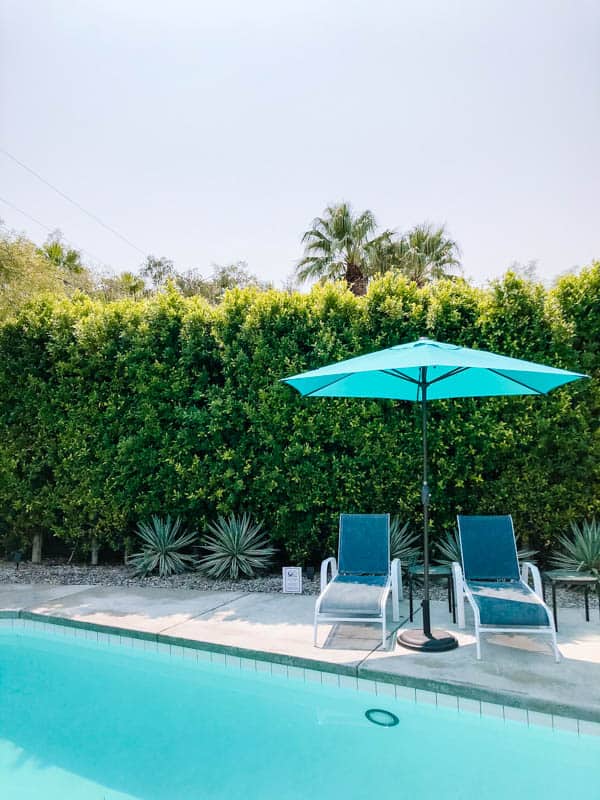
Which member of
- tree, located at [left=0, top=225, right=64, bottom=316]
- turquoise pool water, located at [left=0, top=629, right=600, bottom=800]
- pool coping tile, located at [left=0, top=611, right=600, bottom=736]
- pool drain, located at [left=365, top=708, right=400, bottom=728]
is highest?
tree, located at [left=0, top=225, right=64, bottom=316]

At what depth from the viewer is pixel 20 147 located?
13719 mm

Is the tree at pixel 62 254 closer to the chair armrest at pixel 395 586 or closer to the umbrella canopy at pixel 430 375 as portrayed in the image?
the umbrella canopy at pixel 430 375

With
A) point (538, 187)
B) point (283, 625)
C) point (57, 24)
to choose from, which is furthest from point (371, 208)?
point (283, 625)

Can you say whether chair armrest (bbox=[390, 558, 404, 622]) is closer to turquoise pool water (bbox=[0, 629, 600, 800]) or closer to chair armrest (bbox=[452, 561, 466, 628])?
chair armrest (bbox=[452, 561, 466, 628])

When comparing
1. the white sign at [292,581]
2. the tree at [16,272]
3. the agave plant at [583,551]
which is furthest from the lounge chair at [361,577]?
the tree at [16,272]

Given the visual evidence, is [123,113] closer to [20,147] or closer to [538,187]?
[20,147]

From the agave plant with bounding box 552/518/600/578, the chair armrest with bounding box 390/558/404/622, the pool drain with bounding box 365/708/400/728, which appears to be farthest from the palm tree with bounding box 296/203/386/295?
the pool drain with bounding box 365/708/400/728

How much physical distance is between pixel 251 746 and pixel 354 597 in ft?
5.28

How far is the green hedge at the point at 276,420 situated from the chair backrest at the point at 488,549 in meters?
1.33

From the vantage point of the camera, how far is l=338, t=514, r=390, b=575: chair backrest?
6.09 meters

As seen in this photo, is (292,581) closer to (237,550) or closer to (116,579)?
(237,550)

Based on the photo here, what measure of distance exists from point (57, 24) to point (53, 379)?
21.3 ft

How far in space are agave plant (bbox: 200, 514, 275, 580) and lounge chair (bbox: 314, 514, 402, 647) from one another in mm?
1864

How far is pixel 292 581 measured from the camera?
7.03 m
